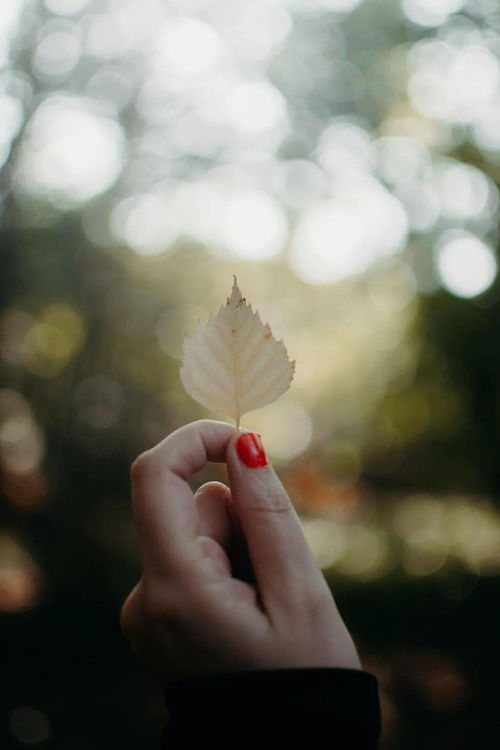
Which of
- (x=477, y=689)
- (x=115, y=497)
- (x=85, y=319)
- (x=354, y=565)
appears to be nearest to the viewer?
(x=477, y=689)

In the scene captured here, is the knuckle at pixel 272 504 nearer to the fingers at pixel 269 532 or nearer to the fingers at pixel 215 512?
the fingers at pixel 269 532

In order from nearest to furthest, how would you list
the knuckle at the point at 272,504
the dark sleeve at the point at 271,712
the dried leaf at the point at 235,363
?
the dark sleeve at the point at 271,712 < the knuckle at the point at 272,504 < the dried leaf at the point at 235,363

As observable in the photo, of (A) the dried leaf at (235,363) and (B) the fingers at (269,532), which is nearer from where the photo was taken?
(B) the fingers at (269,532)

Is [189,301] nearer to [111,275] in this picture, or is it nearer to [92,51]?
[111,275]

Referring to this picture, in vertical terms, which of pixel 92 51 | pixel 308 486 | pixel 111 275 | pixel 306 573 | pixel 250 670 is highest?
pixel 92 51

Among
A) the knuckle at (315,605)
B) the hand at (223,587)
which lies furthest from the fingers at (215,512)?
the knuckle at (315,605)

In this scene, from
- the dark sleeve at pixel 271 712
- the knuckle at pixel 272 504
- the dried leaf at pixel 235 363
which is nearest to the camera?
the dark sleeve at pixel 271 712

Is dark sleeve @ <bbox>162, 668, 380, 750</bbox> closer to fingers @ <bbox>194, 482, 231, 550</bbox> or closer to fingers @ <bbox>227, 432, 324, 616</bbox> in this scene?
fingers @ <bbox>227, 432, 324, 616</bbox>

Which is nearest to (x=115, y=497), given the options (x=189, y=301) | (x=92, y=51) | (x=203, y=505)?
(x=189, y=301)
